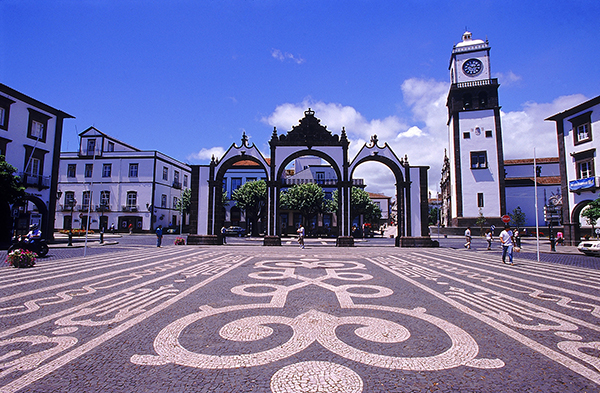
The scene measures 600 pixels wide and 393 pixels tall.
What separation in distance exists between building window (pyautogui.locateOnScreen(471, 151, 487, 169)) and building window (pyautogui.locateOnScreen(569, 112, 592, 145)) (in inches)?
751

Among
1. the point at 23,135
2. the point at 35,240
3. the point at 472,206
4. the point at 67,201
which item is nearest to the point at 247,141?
the point at 35,240

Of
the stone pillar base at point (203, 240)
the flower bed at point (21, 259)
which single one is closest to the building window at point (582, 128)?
the stone pillar base at point (203, 240)

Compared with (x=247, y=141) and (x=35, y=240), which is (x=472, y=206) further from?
(x=35, y=240)

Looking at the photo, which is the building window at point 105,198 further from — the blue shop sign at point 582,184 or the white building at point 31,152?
the blue shop sign at point 582,184

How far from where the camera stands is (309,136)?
80.4 feet

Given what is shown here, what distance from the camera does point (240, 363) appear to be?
3439 mm

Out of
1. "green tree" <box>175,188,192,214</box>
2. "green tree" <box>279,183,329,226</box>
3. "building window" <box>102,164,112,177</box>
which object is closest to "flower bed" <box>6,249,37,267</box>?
"green tree" <box>279,183,329,226</box>

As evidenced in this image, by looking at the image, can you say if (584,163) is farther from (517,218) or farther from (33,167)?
(33,167)

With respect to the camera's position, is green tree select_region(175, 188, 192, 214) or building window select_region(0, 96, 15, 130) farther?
green tree select_region(175, 188, 192, 214)

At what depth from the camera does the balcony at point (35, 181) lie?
23328 mm

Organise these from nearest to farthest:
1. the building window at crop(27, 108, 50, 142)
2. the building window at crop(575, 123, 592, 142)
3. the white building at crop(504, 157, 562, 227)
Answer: the building window at crop(27, 108, 50, 142) < the building window at crop(575, 123, 592, 142) < the white building at crop(504, 157, 562, 227)

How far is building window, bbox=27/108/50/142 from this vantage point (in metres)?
24.3

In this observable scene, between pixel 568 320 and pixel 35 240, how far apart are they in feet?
59.6

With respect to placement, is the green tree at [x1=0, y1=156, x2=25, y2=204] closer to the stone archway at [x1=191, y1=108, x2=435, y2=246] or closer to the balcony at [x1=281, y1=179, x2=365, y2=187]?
the stone archway at [x1=191, y1=108, x2=435, y2=246]
